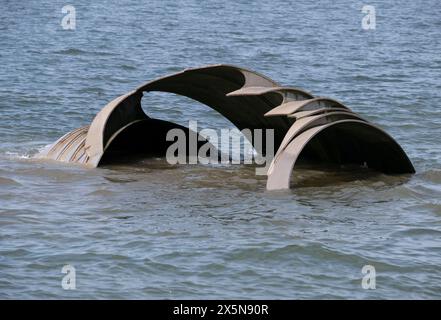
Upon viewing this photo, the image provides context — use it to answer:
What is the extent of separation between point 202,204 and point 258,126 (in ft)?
10.0

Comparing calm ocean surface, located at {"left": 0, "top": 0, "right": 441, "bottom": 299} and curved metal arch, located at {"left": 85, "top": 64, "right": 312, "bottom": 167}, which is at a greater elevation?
curved metal arch, located at {"left": 85, "top": 64, "right": 312, "bottom": 167}

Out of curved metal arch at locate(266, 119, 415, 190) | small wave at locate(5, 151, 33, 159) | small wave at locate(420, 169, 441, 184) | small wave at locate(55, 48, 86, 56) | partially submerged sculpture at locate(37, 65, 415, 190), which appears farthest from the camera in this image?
small wave at locate(55, 48, 86, 56)

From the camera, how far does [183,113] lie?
2005 centimetres

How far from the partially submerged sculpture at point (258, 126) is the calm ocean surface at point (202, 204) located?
1.35 feet

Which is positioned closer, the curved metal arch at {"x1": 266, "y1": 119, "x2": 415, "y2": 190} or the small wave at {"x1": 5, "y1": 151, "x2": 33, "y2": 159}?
the curved metal arch at {"x1": 266, "y1": 119, "x2": 415, "y2": 190}

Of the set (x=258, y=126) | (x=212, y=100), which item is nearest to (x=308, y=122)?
(x=258, y=126)


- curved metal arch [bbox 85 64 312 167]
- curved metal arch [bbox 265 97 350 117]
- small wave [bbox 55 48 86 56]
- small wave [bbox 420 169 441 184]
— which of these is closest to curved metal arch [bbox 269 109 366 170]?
curved metal arch [bbox 265 97 350 117]

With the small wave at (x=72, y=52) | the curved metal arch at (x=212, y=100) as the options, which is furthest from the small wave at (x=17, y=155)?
the small wave at (x=72, y=52)

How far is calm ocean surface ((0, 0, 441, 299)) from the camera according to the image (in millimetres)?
9828

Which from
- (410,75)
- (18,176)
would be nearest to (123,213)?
(18,176)

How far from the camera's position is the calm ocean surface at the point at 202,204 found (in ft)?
32.2

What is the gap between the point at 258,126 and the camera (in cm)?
1540

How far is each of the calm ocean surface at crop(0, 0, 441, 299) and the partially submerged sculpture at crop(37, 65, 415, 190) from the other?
1.35ft

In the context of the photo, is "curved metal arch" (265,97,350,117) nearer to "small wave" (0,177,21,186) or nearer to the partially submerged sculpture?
the partially submerged sculpture
